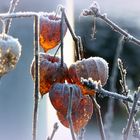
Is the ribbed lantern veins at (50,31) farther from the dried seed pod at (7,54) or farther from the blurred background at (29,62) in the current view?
the blurred background at (29,62)

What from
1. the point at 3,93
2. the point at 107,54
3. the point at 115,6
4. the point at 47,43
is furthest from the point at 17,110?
the point at 47,43

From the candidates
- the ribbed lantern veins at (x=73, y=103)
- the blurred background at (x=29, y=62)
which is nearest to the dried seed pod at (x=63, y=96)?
the ribbed lantern veins at (x=73, y=103)

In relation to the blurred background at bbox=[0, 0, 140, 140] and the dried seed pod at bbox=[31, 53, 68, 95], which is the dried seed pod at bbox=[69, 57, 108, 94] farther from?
the blurred background at bbox=[0, 0, 140, 140]

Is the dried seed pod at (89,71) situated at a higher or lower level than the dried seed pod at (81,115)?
higher

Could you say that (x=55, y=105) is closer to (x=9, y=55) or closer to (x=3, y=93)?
(x=9, y=55)

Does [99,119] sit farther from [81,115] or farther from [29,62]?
[29,62]

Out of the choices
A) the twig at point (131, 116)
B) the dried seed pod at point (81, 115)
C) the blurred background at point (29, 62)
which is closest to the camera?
the twig at point (131, 116)

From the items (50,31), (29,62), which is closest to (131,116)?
(50,31)
